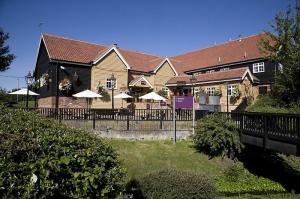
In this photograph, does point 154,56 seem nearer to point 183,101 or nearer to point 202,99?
point 202,99

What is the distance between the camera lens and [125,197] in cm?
→ 518

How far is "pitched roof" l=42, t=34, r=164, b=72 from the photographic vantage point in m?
31.7

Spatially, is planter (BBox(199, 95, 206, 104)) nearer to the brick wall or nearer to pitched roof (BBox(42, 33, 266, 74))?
pitched roof (BBox(42, 33, 266, 74))

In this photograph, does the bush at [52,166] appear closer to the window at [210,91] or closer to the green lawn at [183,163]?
the green lawn at [183,163]

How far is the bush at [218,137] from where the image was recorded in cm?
1645

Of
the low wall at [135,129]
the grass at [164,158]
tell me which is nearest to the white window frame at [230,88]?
the low wall at [135,129]

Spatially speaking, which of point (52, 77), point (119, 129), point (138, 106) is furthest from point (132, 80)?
point (119, 129)

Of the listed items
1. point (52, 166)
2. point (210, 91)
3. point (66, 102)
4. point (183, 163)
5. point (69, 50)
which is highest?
point (69, 50)

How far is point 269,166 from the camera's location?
18.0m

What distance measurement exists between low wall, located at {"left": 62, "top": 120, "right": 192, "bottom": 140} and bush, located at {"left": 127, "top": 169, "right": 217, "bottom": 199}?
10416 millimetres

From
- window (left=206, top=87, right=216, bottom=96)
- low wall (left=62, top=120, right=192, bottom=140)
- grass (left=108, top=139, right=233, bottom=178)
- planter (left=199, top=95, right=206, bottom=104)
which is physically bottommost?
grass (left=108, top=139, right=233, bottom=178)

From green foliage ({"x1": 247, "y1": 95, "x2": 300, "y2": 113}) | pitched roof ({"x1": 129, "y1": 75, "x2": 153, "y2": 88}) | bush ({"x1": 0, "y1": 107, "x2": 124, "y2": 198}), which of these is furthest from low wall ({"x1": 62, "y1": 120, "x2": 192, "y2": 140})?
pitched roof ({"x1": 129, "y1": 75, "x2": 153, "y2": 88})

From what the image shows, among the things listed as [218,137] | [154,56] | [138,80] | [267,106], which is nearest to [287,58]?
[267,106]

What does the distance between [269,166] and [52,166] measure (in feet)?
54.4
